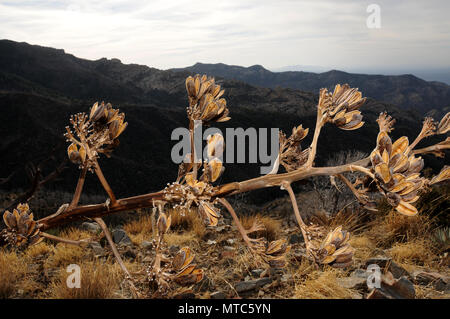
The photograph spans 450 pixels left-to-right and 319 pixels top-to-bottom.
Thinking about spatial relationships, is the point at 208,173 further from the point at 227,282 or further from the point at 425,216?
the point at 425,216

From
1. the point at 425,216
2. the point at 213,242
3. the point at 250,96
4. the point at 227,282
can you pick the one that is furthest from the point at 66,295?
the point at 250,96

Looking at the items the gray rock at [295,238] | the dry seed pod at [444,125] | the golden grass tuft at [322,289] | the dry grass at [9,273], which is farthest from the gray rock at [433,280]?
the dry grass at [9,273]

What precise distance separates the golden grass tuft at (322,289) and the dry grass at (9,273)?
2154 mm

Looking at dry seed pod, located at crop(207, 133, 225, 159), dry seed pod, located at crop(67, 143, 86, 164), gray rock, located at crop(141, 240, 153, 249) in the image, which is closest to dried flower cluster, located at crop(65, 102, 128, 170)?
dry seed pod, located at crop(67, 143, 86, 164)

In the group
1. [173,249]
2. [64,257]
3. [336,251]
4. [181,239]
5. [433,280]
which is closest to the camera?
[336,251]

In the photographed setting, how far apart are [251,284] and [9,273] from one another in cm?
191

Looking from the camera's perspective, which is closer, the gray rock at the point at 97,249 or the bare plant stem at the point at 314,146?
the bare plant stem at the point at 314,146

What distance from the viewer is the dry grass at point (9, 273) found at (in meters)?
2.33

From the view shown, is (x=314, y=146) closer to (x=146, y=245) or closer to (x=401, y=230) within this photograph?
(x=146, y=245)

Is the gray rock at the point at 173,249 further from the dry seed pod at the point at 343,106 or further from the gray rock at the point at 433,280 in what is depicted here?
the dry seed pod at the point at 343,106

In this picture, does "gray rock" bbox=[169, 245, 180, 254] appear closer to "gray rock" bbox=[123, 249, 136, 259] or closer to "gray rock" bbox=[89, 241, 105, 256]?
"gray rock" bbox=[123, 249, 136, 259]

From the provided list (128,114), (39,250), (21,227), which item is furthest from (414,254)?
(128,114)

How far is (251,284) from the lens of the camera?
8.17 feet

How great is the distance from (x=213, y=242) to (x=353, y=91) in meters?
3.00
